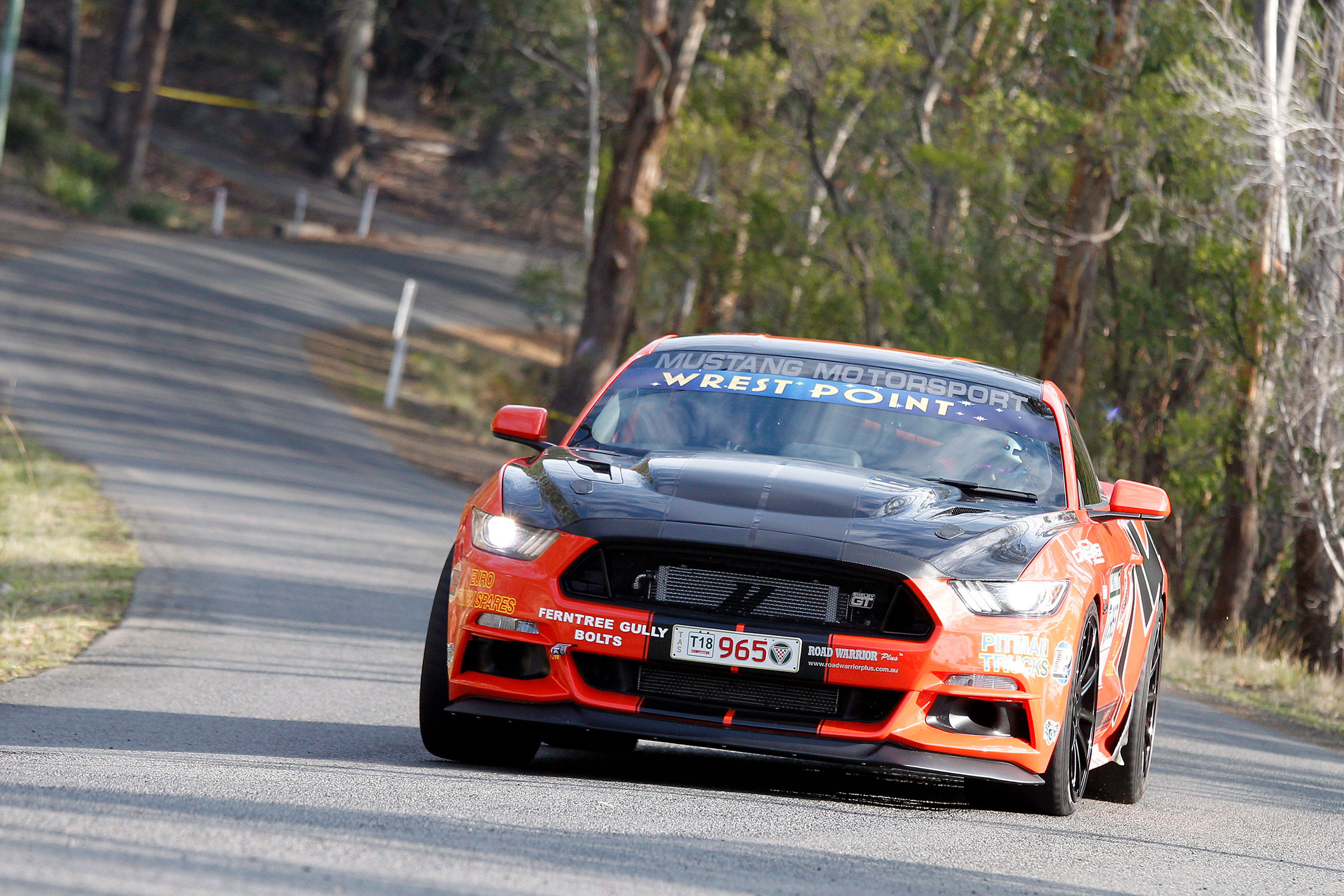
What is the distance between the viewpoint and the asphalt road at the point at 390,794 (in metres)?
4.23

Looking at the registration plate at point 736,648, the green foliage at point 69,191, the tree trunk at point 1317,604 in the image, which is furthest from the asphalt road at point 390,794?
the green foliage at point 69,191

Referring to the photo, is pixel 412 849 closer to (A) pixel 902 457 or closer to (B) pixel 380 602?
(A) pixel 902 457

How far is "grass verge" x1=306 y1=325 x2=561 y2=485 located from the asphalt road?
8.55 meters

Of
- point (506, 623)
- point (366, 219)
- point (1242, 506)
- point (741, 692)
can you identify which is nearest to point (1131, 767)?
point (741, 692)

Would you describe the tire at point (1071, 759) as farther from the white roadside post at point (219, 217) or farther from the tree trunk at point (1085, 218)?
the white roadside post at point (219, 217)

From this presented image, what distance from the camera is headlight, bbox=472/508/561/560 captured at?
5770 millimetres

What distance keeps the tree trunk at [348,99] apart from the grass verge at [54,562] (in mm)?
39054

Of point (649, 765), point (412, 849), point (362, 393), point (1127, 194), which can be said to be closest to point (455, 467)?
point (362, 393)

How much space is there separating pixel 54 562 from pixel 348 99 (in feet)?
149

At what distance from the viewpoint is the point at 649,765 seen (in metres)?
6.76

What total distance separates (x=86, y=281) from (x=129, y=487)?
48.6ft

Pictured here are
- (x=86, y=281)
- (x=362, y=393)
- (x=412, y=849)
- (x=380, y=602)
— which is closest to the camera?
(x=412, y=849)

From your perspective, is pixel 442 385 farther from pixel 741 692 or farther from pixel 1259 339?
pixel 741 692


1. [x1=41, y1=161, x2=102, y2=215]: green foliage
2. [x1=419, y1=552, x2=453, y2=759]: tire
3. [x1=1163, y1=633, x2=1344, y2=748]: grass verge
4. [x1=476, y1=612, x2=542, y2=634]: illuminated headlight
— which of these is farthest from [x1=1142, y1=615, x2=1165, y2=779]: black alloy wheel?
[x1=41, y1=161, x2=102, y2=215]: green foliage
